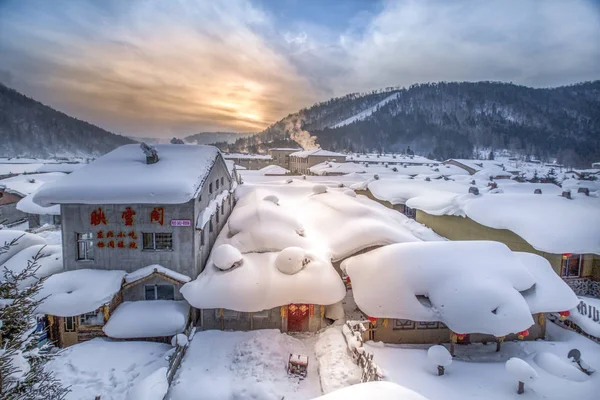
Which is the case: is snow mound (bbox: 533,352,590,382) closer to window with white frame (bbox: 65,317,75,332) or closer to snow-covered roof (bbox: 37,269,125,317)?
snow-covered roof (bbox: 37,269,125,317)

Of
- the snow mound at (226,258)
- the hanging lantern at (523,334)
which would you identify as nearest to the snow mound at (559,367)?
the hanging lantern at (523,334)

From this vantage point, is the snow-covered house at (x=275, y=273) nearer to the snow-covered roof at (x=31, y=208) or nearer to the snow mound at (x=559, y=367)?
the snow mound at (x=559, y=367)

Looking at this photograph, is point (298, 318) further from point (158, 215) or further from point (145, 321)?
point (158, 215)

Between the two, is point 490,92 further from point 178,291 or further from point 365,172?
point 178,291

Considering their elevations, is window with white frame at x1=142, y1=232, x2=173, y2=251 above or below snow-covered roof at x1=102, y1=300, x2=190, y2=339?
above

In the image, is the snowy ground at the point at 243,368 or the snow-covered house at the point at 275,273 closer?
the snowy ground at the point at 243,368

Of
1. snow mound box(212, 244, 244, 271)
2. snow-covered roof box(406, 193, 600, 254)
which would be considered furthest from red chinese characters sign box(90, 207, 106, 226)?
snow-covered roof box(406, 193, 600, 254)

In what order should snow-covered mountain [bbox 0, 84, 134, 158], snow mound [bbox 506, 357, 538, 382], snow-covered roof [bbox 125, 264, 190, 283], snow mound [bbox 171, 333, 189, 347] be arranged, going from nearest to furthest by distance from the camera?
snow mound [bbox 506, 357, 538, 382] < snow mound [bbox 171, 333, 189, 347] < snow-covered roof [bbox 125, 264, 190, 283] < snow-covered mountain [bbox 0, 84, 134, 158]
